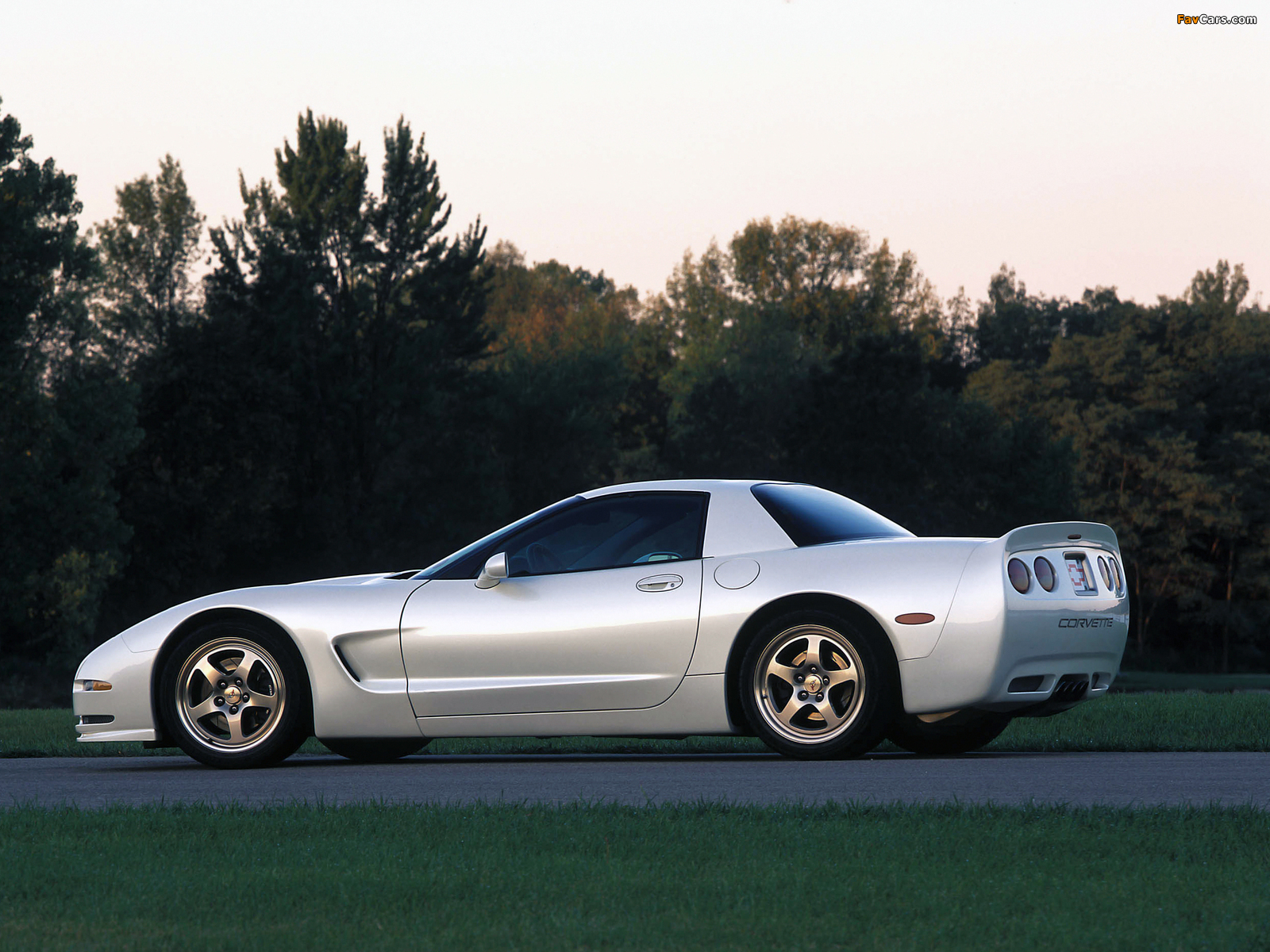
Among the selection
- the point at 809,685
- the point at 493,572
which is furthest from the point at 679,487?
the point at 809,685

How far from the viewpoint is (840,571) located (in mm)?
8133

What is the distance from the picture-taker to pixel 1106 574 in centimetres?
874

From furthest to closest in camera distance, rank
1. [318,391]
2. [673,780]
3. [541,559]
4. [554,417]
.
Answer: [554,417] → [318,391] → [541,559] → [673,780]

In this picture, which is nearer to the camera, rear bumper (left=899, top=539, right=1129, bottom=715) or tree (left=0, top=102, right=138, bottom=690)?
rear bumper (left=899, top=539, right=1129, bottom=715)

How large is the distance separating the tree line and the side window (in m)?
29.0

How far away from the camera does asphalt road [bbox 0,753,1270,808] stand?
21.7ft

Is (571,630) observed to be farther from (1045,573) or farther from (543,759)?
(1045,573)

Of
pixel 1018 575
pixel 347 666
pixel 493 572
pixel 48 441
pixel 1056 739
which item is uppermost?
pixel 48 441

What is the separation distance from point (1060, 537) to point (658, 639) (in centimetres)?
214

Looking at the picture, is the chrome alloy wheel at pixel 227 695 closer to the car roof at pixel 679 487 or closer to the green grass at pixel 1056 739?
the green grass at pixel 1056 739

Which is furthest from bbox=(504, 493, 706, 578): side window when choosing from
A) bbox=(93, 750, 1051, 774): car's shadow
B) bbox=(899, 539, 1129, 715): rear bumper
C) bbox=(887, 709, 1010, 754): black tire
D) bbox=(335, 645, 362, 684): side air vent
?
bbox=(887, 709, 1010, 754): black tire

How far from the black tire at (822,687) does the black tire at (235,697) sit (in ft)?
7.72

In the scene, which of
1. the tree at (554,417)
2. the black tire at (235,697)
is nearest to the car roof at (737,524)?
the black tire at (235,697)

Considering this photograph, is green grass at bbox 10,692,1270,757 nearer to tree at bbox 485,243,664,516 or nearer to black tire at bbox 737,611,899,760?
black tire at bbox 737,611,899,760
